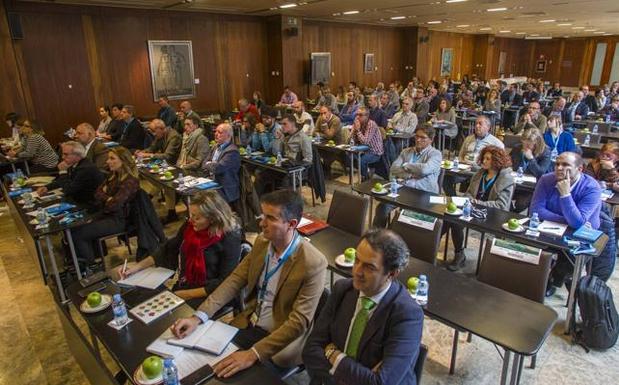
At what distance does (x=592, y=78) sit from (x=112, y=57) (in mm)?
27218

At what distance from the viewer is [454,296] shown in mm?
2264

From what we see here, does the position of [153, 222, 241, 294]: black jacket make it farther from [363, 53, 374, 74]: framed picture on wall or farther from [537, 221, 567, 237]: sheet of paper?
[363, 53, 374, 74]: framed picture on wall

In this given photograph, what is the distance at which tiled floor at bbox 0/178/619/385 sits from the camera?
266 cm

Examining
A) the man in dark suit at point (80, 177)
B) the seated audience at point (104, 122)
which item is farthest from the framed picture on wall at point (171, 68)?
the man in dark suit at point (80, 177)

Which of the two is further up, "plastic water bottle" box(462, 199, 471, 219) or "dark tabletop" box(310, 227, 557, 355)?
"plastic water bottle" box(462, 199, 471, 219)

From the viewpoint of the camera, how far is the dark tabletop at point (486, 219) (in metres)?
2.91

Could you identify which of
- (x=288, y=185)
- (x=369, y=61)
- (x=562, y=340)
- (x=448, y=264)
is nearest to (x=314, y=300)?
(x=562, y=340)

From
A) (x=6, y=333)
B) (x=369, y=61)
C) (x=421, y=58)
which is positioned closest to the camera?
(x=6, y=333)

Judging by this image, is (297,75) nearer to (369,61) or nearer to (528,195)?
(369,61)

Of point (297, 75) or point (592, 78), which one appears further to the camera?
point (592, 78)

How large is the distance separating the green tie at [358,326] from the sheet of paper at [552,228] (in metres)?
2.04

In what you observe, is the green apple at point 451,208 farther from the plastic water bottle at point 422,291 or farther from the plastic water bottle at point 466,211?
the plastic water bottle at point 422,291

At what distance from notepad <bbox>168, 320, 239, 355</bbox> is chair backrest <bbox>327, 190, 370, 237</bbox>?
164cm

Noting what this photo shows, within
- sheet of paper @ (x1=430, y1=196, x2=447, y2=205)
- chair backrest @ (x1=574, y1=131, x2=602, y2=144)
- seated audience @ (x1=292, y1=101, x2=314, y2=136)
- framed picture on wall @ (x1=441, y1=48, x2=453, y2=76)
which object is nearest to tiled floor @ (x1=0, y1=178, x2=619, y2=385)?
sheet of paper @ (x1=430, y1=196, x2=447, y2=205)
